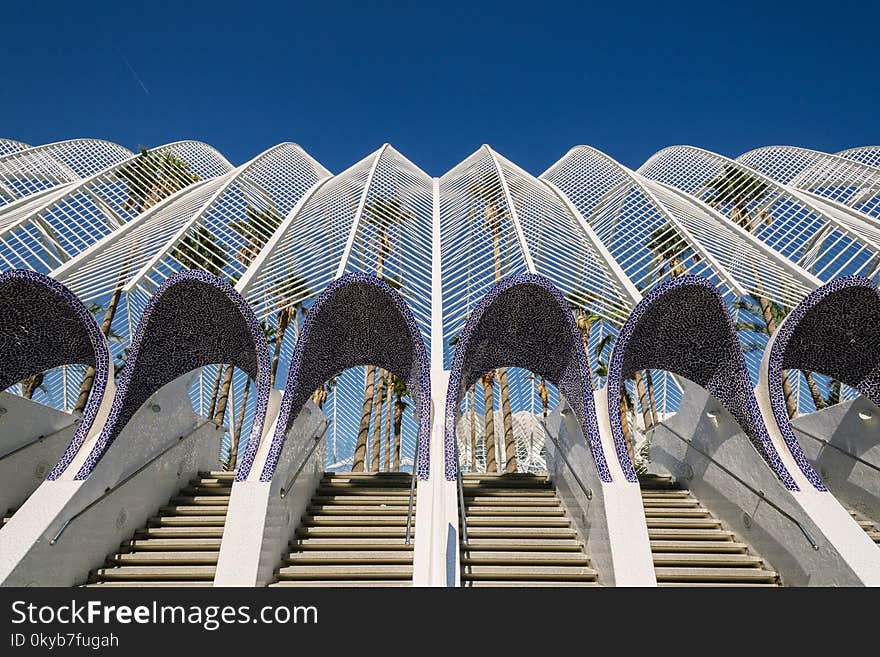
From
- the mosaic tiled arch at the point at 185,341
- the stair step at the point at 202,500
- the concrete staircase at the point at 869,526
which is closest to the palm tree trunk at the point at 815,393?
the concrete staircase at the point at 869,526

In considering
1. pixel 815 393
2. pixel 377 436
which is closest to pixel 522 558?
pixel 377 436

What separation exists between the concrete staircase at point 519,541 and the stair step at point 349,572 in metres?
0.93

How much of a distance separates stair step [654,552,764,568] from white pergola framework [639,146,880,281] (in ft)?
19.3

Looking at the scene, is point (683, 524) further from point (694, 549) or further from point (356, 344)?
point (356, 344)

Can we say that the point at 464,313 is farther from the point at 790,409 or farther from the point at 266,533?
the point at 790,409

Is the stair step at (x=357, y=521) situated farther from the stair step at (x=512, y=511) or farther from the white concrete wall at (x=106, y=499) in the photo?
the white concrete wall at (x=106, y=499)

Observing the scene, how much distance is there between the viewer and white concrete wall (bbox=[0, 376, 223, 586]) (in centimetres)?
689

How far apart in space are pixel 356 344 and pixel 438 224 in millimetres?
6764

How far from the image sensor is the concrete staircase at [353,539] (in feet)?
25.4

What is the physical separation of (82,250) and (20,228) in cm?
121

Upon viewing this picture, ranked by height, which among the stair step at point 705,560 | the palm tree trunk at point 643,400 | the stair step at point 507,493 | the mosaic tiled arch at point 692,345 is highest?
Result: the palm tree trunk at point 643,400
